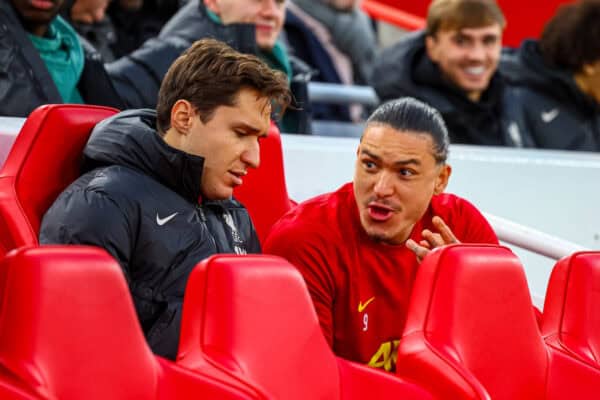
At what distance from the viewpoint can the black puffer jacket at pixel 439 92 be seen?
407cm

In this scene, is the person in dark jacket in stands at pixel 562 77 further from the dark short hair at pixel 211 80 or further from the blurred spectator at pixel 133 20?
the dark short hair at pixel 211 80

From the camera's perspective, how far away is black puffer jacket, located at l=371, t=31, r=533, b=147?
4066 mm

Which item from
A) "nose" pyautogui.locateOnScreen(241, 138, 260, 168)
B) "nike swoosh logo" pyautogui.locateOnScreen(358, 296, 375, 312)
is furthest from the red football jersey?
"nose" pyautogui.locateOnScreen(241, 138, 260, 168)

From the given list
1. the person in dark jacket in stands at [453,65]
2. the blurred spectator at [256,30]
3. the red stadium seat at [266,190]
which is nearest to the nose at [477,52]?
the person in dark jacket in stands at [453,65]

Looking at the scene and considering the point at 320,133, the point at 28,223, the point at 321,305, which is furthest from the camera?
the point at 320,133

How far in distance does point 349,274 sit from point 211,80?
46 cm

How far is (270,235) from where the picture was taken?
99.5 inches

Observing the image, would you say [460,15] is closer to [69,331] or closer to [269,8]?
[269,8]

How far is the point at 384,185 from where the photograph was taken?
8.29ft

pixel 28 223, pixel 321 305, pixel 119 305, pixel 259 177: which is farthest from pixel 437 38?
pixel 119 305

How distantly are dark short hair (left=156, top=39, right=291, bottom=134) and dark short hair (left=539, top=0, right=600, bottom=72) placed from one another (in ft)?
7.83

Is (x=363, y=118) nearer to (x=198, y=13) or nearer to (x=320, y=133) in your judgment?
(x=320, y=133)

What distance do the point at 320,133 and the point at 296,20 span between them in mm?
423

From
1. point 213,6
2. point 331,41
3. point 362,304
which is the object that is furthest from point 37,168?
point 331,41
